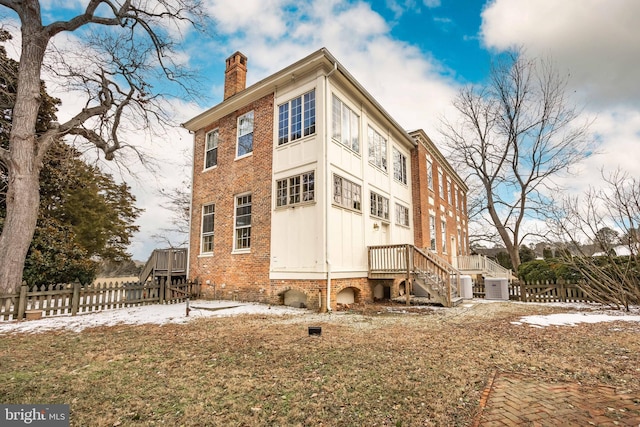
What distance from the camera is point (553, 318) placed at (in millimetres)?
8484

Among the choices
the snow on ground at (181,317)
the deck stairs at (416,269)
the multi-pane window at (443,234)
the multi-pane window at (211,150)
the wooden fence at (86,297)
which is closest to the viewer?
the snow on ground at (181,317)

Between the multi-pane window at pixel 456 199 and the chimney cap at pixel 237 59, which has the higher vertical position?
the chimney cap at pixel 237 59

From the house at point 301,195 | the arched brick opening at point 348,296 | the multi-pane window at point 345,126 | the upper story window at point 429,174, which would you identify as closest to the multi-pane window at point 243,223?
the house at point 301,195

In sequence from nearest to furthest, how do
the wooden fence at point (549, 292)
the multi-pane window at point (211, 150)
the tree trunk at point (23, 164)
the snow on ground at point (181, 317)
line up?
the snow on ground at point (181, 317), the tree trunk at point (23, 164), the wooden fence at point (549, 292), the multi-pane window at point (211, 150)

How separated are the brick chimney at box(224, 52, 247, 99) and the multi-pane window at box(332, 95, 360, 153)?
559 centimetres

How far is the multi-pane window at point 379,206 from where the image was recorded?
1358cm

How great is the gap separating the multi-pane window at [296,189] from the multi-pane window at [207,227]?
4.15 meters

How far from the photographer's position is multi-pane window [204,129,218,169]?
49.1ft

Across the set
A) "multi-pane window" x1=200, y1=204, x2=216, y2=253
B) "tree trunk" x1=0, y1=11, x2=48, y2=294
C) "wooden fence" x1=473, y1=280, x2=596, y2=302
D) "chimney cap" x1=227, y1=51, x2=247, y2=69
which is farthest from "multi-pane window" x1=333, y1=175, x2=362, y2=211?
"tree trunk" x1=0, y1=11, x2=48, y2=294

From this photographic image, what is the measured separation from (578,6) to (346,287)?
10564mm

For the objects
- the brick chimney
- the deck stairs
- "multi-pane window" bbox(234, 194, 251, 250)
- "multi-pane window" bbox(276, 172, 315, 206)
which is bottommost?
the deck stairs

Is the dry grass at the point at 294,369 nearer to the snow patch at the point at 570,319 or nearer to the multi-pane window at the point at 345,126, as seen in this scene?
the snow patch at the point at 570,319

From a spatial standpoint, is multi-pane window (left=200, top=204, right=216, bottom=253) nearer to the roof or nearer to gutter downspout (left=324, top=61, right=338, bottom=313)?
the roof

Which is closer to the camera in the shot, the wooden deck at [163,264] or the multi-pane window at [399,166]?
the wooden deck at [163,264]
